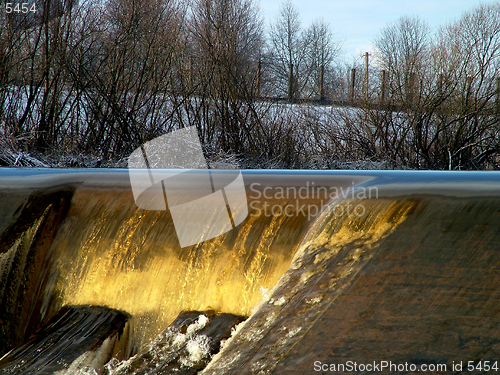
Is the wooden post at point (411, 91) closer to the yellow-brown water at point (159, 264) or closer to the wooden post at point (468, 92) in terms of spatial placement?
the wooden post at point (468, 92)

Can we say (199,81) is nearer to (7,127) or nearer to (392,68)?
(7,127)

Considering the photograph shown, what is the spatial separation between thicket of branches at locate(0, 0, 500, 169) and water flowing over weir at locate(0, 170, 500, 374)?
214 inches

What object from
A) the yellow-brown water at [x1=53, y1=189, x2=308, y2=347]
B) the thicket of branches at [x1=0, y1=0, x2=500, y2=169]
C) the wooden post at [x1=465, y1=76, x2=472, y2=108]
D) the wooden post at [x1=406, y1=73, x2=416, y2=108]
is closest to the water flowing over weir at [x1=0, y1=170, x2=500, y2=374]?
the yellow-brown water at [x1=53, y1=189, x2=308, y2=347]

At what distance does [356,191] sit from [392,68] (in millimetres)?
8319

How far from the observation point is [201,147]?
26.6ft

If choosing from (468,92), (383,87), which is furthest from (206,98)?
(468,92)

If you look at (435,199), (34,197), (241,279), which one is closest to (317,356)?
(241,279)

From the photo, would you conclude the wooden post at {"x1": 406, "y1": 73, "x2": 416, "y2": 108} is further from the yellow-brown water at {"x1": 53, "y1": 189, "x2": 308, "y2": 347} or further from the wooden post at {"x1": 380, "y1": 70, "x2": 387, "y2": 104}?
the yellow-brown water at {"x1": 53, "y1": 189, "x2": 308, "y2": 347}

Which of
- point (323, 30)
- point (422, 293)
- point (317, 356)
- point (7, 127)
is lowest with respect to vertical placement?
point (317, 356)

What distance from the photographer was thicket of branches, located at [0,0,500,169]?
7.96 meters

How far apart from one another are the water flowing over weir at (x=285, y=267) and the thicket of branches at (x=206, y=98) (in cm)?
542

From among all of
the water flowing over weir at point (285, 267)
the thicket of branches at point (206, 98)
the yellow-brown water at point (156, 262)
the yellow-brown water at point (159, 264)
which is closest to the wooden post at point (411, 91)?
the thicket of branches at point (206, 98)

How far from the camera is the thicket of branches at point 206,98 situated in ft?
26.1

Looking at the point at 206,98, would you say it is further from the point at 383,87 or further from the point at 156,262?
the point at 156,262
